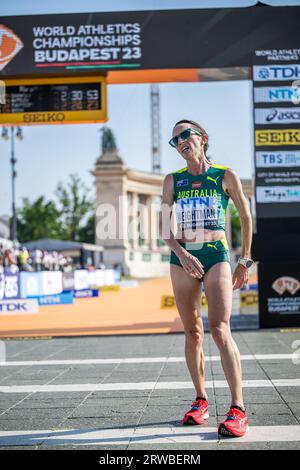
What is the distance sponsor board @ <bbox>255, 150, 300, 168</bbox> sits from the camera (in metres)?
11.7

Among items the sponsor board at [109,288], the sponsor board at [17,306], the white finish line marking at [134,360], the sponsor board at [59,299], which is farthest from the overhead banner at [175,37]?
the sponsor board at [109,288]

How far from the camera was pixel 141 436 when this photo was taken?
4.21 m

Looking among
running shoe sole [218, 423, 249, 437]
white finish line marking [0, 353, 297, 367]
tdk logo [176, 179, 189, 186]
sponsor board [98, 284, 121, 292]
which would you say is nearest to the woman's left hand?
tdk logo [176, 179, 189, 186]

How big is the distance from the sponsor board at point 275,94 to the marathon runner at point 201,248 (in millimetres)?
7567

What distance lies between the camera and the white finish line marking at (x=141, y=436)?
13.3 feet

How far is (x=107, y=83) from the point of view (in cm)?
1283

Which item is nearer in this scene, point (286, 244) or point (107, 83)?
point (286, 244)

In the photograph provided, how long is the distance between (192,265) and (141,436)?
47.3 inches

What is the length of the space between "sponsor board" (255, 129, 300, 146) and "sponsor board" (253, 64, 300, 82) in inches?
38.3

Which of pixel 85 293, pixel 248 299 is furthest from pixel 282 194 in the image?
pixel 85 293

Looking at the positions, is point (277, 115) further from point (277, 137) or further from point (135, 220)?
point (135, 220)
